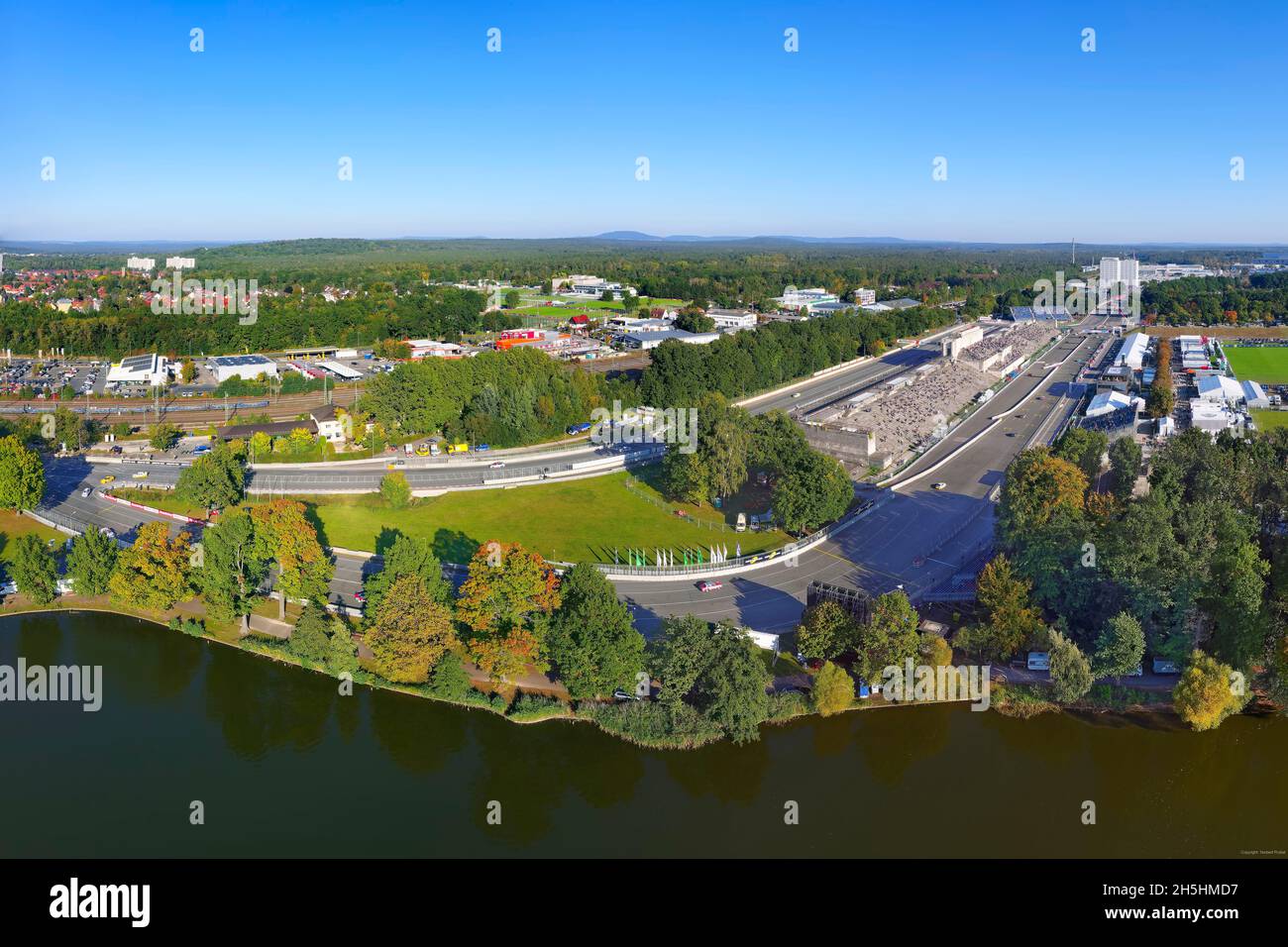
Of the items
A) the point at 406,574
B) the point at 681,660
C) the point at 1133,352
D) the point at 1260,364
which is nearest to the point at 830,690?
the point at 681,660

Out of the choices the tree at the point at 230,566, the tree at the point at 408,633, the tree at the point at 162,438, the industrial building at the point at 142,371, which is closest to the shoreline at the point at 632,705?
the tree at the point at 408,633

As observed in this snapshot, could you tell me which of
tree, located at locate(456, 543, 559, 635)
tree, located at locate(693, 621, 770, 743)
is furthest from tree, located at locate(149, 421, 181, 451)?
tree, located at locate(693, 621, 770, 743)

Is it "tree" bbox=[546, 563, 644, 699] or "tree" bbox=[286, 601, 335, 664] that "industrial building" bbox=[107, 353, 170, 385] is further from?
"tree" bbox=[546, 563, 644, 699]

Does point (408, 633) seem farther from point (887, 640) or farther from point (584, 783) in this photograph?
point (887, 640)

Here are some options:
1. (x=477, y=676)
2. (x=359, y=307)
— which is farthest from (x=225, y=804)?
(x=359, y=307)

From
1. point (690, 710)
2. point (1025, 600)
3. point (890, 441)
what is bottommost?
point (690, 710)

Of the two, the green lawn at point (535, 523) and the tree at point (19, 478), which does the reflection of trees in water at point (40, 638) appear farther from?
the tree at point (19, 478)

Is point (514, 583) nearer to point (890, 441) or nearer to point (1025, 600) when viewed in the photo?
point (1025, 600)
